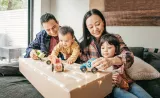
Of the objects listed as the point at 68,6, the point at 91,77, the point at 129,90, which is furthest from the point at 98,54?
the point at 68,6

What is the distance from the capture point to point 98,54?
1.39m

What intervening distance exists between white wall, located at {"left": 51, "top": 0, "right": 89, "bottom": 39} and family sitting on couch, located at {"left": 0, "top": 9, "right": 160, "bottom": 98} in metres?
1.27

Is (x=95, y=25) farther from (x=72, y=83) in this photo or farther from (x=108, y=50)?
(x=72, y=83)

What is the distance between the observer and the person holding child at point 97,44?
1160 mm

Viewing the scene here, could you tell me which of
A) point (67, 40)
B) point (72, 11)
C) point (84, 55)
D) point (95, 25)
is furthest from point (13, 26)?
point (95, 25)

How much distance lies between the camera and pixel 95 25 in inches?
52.7

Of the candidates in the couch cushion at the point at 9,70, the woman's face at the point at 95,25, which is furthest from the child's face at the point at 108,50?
the couch cushion at the point at 9,70

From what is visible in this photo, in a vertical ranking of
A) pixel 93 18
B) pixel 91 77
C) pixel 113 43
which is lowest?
pixel 91 77

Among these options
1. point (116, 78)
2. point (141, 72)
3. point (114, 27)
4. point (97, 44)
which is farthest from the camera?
point (114, 27)

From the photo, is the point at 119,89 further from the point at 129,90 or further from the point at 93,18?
the point at 93,18

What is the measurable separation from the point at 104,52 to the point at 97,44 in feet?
0.48

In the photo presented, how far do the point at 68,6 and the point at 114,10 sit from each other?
36.2 inches

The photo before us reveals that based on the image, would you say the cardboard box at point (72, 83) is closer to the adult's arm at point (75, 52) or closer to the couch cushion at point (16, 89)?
the couch cushion at point (16, 89)

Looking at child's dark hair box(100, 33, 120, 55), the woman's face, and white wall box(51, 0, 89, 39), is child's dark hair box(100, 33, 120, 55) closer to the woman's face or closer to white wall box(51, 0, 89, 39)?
the woman's face
